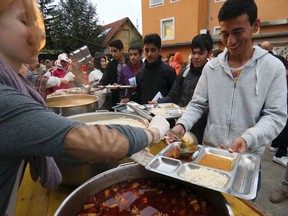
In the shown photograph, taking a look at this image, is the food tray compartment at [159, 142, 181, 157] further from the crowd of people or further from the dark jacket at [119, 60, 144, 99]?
the dark jacket at [119, 60, 144, 99]

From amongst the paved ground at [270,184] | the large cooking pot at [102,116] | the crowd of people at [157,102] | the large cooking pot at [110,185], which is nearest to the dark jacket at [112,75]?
the crowd of people at [157,102]

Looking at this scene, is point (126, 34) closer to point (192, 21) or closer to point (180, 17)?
point (180, 17)

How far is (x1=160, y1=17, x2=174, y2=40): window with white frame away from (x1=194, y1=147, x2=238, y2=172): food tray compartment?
1643 centimetres

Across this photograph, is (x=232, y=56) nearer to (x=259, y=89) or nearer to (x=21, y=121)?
(x=259, y=89)

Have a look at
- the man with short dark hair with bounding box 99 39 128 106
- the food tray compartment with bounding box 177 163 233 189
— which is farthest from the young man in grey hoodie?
the man with short dark hair with bounding box 99 39 128 106

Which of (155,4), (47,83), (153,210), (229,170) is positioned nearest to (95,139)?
(153,210)

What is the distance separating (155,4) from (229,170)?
18513 millimetres

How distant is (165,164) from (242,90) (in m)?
0.80

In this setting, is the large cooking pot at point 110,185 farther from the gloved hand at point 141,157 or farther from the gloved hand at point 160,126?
the gloved hand at point 160,126

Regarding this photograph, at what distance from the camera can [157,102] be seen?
9.37 feet

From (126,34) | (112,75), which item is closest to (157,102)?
(112,75)

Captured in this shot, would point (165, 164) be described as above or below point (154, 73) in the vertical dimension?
below

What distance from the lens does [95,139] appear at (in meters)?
0.70

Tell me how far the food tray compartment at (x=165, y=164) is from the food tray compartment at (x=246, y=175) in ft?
1.07
